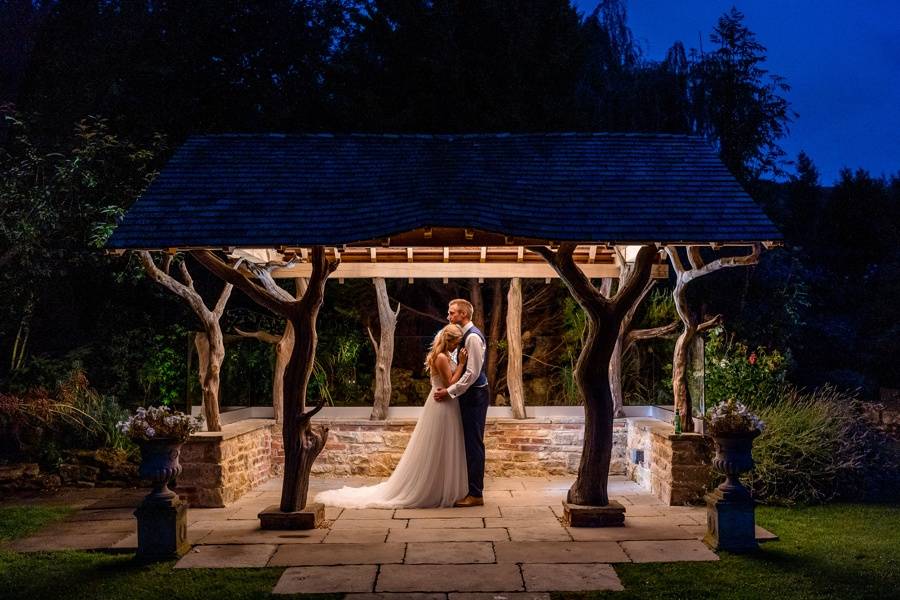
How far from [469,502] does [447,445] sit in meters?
0.60

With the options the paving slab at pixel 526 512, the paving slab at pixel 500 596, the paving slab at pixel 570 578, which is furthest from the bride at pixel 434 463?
the paving slab at pixel 500 596

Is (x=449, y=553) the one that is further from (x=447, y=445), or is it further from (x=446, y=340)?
(x=446, y=340)

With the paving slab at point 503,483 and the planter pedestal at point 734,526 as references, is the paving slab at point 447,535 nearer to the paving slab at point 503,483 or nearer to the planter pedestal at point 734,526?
the planter pedestal at point 734,526

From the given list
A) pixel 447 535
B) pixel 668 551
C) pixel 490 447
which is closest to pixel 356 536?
pixel 447 535

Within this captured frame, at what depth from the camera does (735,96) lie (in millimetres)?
16188

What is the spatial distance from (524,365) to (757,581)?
8.40 meters

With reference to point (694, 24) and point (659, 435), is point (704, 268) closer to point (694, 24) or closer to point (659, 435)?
point (659, 435)

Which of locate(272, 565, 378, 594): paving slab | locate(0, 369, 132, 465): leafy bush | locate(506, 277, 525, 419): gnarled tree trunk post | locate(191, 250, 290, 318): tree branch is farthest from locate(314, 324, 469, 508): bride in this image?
locate(0, 369, 132, 465): leafy bush

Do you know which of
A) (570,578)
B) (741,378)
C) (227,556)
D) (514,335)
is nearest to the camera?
(570,578)

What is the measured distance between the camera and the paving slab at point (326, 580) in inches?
223

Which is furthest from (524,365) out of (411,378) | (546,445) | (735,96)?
(735,96)

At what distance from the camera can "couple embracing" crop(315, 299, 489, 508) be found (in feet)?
28.1

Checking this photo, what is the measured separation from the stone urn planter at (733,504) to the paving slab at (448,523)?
2.00 meters

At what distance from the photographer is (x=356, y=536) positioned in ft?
23.8
